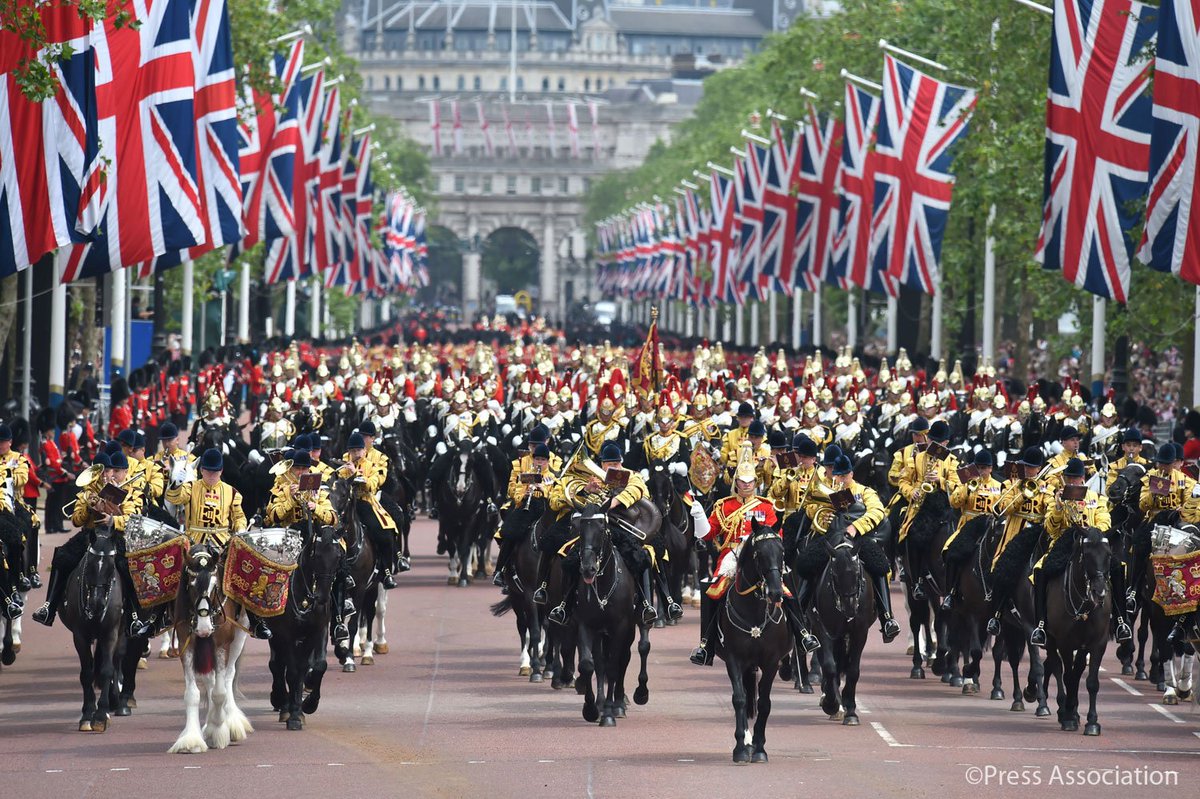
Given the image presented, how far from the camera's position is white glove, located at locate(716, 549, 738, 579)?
1794cm

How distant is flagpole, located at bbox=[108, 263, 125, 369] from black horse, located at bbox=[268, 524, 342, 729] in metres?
28.4

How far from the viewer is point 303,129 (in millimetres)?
54656

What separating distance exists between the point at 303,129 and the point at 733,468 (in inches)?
1208

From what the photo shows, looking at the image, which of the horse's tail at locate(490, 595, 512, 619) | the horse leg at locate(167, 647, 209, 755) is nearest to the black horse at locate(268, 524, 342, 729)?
the horse leg at locate(167, 647, 209, 755)

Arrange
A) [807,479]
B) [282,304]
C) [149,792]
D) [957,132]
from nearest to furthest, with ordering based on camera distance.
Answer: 1. [149,792]
2. [807,479]
3. [957,132]
4. [282,304]

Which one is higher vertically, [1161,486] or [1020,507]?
[1161,486]

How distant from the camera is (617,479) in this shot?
20234 millimetres

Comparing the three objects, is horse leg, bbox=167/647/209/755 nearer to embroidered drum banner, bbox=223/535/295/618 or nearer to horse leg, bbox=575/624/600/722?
embroidered drum banner, bbox=223/535/295/618

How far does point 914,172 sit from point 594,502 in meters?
27.0

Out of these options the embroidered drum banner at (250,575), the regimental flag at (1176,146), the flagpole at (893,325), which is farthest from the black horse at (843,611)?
the flagpole at (893,325)

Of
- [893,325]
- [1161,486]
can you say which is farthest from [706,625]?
[893,325]

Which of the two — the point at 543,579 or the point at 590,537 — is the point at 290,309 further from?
the point at 590,537

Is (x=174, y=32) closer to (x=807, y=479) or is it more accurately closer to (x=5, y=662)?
(x=5, y=662)

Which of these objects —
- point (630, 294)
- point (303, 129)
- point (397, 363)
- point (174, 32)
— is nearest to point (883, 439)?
point (174, 32)
